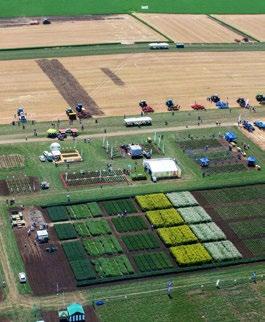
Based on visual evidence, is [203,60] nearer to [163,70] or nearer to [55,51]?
[163,70]

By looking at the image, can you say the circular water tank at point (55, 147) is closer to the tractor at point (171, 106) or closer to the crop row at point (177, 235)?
the crop row at point (177, 235)

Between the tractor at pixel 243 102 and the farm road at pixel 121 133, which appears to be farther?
the tractor at pixel 243 102

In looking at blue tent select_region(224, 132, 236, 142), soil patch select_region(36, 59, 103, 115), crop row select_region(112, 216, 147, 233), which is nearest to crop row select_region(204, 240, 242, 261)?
crop row select_region(112, 216, 147, 233)

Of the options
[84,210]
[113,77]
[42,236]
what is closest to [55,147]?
[84,210]

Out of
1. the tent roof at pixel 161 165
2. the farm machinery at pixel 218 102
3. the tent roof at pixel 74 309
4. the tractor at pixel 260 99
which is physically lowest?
the tractor at pixel 260 99

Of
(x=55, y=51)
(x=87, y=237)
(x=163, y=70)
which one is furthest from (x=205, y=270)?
(x=55, y=51)

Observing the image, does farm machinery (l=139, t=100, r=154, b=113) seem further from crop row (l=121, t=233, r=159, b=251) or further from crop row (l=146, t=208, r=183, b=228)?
crop row (l=121, t=233, r=159, b=251)

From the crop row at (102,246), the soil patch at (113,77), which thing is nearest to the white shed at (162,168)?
the crop row at (102,246)
